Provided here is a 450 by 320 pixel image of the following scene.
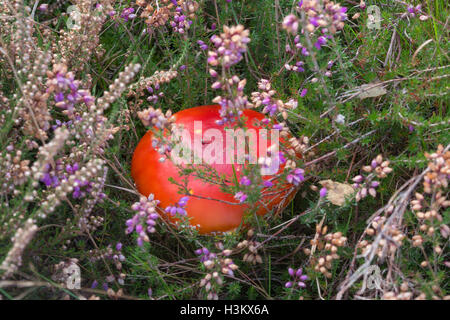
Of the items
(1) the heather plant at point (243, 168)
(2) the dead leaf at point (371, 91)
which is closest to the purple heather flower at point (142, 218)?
(1) the heather plant at point (243, 168)

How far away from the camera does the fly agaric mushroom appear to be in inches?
89.3

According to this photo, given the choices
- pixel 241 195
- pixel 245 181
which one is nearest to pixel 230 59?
pixel 245 181

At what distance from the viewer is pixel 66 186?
5.74 ft

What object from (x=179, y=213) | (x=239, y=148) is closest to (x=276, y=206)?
(x=239, y=148)

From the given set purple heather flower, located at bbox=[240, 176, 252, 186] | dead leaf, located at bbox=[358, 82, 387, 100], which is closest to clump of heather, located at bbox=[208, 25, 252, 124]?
purple heather flower, located at bbox=[240, 176, 252, 186]

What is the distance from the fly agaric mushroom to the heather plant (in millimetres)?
38

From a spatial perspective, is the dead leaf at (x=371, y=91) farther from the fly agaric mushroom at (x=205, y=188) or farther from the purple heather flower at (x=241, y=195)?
the purple heather flower at (x=241, y=195)

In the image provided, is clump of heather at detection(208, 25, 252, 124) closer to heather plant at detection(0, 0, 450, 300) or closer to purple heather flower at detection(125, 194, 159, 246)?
heather plant at detection(0, 0, 450, 300)

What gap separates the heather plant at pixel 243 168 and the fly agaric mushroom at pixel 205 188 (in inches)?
1.5

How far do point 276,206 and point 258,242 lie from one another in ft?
0.75

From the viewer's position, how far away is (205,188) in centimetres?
227

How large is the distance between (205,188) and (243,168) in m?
0.27

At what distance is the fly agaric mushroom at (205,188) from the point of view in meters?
2.27

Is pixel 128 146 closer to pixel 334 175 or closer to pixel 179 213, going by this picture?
pixel 179 213
